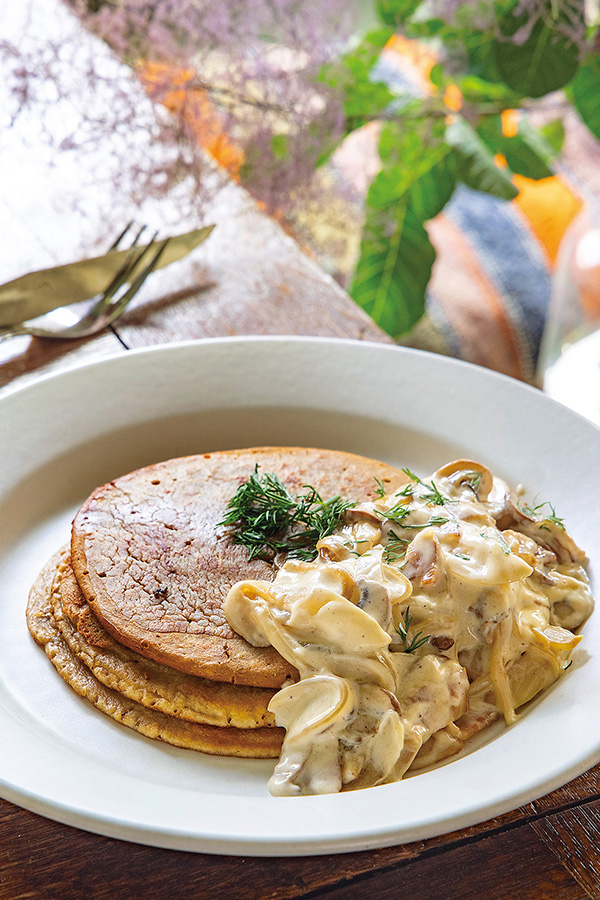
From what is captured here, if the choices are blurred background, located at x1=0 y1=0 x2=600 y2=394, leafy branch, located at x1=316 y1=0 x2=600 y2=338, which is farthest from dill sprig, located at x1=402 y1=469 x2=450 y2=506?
leafy branch, located at x1=316 y1=0 x2=600 y2=338

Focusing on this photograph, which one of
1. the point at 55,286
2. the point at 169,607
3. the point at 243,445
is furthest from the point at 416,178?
the point at 169,607

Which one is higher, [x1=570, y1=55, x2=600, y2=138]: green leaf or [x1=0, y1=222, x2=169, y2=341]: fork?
[x1=0, y1=222, x2=169, y2=341]: fork

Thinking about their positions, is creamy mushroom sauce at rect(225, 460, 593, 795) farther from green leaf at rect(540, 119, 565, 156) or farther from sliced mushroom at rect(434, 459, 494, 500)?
green leaf at rect(540, 119, 565, 156)

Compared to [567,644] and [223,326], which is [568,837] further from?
[223,326]

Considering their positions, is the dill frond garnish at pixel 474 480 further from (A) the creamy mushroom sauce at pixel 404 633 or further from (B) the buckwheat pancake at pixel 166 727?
(B) the buckwheat pancake at pixel 166 727

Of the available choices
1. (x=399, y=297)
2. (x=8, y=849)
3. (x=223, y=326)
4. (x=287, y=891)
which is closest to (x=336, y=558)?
(x=287, y=891)

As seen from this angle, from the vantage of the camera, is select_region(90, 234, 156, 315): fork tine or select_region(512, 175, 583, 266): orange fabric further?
select_region(512, 175, 583, 266): orange fabric

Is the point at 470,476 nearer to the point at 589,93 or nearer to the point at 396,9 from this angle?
the point at 589,93

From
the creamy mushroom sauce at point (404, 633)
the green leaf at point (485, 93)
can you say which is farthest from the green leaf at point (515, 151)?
the creamy mushroom sauce at point (404, 633)
